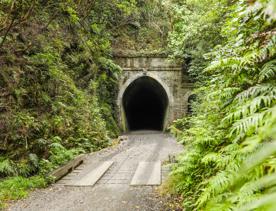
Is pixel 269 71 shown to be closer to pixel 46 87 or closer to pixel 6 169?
pixel 6 169

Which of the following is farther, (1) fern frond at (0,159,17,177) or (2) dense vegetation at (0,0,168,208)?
(2) dense vegetation at (0,0,168,208)

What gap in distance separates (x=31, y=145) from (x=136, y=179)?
124 inches

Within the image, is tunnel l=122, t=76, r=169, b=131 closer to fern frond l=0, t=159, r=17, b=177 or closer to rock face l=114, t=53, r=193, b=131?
rock face l=114, t=53, r=193, b=131

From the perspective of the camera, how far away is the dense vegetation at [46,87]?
7695mm

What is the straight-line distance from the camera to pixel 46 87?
417 inches

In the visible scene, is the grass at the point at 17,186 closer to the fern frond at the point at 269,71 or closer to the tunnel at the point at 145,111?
the fern frond at the point at 269,71

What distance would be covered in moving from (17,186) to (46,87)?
4732 millimetres

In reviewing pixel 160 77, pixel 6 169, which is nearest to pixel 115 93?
pixel 160 77

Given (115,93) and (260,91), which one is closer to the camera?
(260,91)

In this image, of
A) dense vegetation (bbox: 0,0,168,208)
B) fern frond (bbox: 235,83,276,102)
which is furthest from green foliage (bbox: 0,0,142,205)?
fern frond (bbox: 235,83,276,102)

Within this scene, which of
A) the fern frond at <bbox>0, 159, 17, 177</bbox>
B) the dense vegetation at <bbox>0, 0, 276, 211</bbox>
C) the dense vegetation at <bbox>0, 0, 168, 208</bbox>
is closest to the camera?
the dense vegetation at <bbox>0, 0, 276, 211</bbox>

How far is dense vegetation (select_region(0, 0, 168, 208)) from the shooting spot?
7.70 metres

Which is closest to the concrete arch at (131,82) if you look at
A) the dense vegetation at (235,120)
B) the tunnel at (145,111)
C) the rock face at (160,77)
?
the rock face at (160,77)

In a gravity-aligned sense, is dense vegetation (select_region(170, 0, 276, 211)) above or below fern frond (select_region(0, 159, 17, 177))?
above
